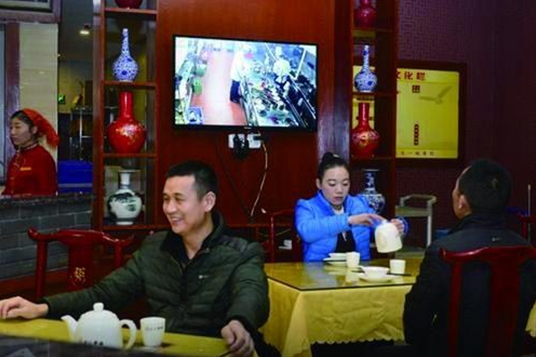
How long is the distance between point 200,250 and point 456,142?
4900 mm

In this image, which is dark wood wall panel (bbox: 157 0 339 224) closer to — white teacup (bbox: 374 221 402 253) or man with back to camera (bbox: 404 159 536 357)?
white teacup (bbox: 374 221 402 253)

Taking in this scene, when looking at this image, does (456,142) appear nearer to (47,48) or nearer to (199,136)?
(199,136)

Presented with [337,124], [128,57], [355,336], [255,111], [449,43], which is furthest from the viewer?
[449,43]

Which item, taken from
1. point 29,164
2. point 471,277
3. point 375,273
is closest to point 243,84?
point 29,164

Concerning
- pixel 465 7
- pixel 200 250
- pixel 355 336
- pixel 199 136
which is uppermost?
pixel 465 7

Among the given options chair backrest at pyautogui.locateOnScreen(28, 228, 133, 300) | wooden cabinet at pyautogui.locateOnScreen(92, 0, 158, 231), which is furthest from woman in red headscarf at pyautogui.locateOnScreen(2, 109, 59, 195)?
chair backrest at pyautogui.locateOnScreen(28, 228, 133, 300)

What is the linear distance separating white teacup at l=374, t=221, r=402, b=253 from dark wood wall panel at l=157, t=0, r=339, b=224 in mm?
1839

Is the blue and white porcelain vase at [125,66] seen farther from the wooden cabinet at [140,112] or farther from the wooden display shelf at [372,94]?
the wooden display shelf at [372,94]

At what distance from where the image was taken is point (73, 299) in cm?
230

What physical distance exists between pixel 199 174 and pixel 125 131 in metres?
2.03

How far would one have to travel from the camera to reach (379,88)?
5.25 meters

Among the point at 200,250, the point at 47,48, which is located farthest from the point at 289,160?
the point at 47,48

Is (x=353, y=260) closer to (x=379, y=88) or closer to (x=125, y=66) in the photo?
(x=125, y=66)

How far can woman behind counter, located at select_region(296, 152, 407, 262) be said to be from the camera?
3.58 m
